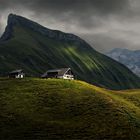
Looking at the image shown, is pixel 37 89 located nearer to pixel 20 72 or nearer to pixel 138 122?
pixel 138 122

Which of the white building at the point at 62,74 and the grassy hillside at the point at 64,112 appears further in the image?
the white building at the point at 62,74

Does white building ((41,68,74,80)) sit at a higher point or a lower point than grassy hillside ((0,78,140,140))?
higher

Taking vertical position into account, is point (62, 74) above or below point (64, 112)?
above

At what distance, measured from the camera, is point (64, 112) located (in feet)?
367

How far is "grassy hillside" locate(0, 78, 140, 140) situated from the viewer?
9403cm

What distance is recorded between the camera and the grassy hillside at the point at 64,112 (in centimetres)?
9403

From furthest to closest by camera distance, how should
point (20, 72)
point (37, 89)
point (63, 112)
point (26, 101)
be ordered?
1. point (20, 72)
2. point (37, 89)
3. point (26, 101)
4. point (63, 112)

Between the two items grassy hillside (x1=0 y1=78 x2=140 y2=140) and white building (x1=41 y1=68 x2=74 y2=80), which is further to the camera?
white building (x1=41 y1=68 x2=74 y2=80)

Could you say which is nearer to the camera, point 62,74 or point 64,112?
point 64,112

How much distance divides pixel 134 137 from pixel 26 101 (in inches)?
1630

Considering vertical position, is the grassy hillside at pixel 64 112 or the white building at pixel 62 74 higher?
the white building at pixel 62 74

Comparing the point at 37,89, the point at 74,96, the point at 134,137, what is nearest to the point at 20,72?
the point at 37,89

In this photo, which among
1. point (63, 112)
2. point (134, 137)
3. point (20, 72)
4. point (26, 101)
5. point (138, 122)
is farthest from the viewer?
point (20, 72)

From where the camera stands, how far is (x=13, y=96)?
415 ft
